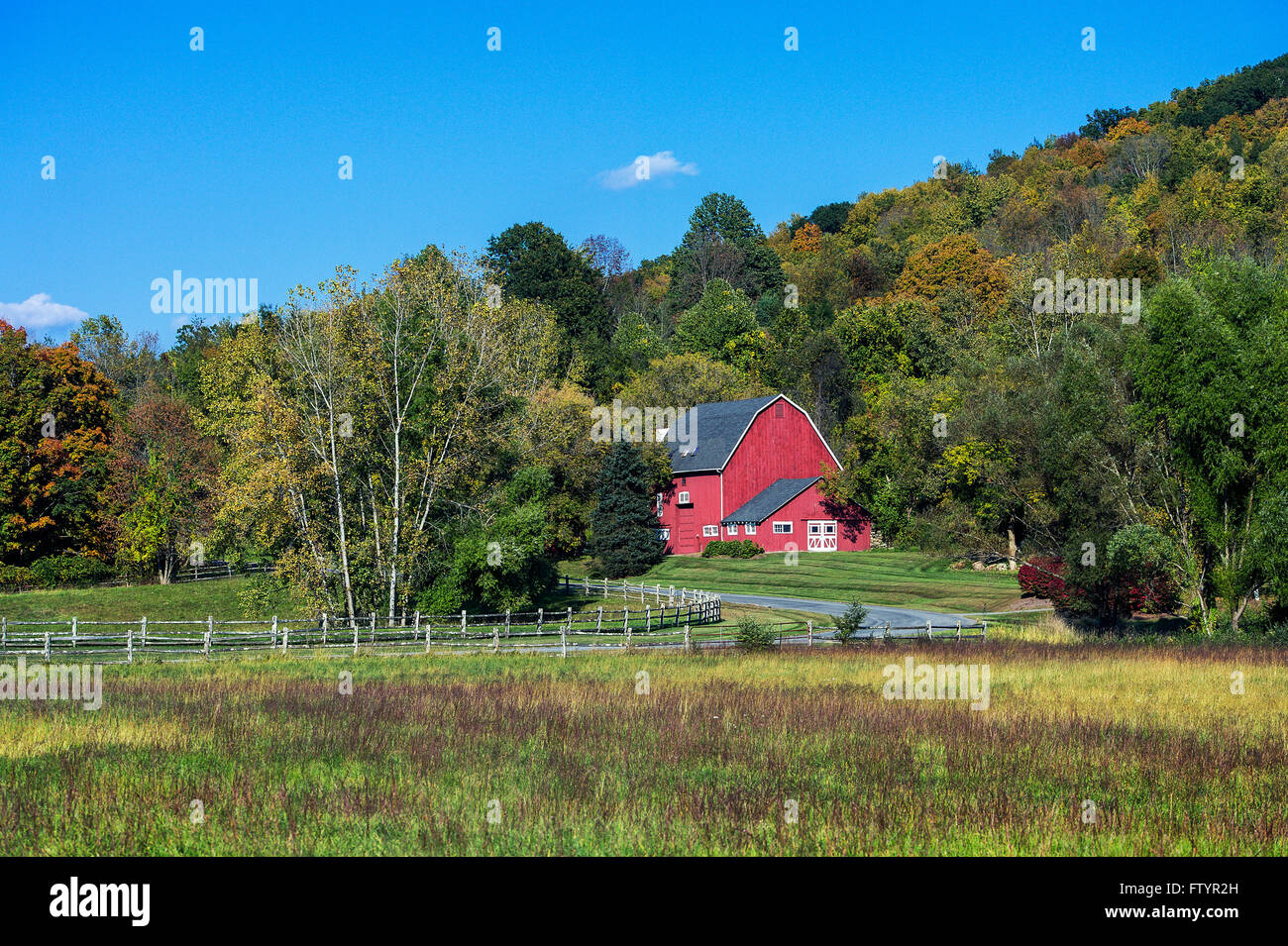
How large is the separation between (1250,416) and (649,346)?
7342cm

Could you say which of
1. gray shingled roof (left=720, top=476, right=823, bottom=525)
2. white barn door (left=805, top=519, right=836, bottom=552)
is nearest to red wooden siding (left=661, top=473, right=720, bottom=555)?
gray shingled roof (left=720, top=476, right=823, bottom=525)

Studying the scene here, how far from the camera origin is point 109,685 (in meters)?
25.7

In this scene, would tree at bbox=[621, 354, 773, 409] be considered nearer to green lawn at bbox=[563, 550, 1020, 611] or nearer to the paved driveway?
green lawn at bbox=[563, 550, 1020, 611]

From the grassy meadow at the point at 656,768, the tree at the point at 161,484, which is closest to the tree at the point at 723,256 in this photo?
the tree at the point at 161,484

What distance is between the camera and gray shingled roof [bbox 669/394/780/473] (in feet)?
254

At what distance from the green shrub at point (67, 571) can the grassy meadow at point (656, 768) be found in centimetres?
4175

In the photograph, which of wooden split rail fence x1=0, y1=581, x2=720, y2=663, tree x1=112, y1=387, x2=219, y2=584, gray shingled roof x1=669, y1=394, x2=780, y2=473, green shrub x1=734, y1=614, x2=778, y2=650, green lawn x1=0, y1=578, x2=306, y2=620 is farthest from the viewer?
gray shingled roof x1=669, y1=394, x2=780, y2=473

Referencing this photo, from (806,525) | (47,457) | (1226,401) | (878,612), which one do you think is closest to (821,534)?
(806,525)

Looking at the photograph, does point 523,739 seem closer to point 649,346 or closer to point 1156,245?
point 649,346

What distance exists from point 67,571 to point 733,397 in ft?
170

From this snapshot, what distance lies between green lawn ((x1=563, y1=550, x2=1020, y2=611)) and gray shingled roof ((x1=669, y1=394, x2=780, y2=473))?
7.15 metres

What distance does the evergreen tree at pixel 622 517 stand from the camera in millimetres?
68438

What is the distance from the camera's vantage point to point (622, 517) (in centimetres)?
6862
